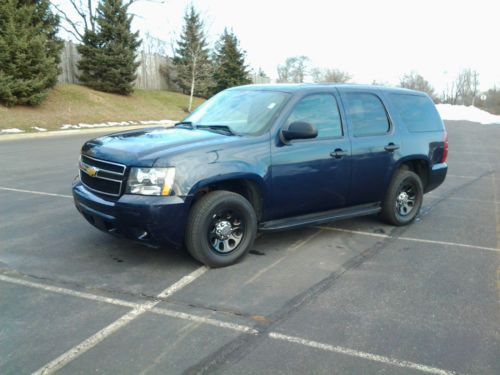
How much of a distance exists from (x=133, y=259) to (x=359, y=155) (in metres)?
2.77

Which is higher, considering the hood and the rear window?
the rear window

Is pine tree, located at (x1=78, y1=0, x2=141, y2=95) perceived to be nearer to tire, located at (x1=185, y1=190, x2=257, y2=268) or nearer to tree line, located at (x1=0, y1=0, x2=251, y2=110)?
tree line, located at (x1=0, y1=0, x2=251, y2=110)

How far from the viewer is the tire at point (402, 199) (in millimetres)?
6047

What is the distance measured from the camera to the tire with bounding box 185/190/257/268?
4.37m

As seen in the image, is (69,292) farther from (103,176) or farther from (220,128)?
(220,128)

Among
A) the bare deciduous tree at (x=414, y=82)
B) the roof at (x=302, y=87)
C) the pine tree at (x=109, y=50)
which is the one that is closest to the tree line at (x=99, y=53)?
the pine tree at (x=109, y=50)

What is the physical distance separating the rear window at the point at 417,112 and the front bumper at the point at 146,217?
3.43 meters

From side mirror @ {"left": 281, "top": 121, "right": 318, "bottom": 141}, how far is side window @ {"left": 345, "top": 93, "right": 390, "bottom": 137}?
3.13ft

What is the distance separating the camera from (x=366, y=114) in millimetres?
5734

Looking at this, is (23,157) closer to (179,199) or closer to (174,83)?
(179,199)

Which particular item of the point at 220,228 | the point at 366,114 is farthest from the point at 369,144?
the point at 220,228

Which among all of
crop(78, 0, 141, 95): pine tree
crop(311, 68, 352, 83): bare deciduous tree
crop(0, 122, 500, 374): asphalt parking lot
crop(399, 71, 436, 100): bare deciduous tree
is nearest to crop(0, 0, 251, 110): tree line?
crop(78, 0, 141, 95): pine tree

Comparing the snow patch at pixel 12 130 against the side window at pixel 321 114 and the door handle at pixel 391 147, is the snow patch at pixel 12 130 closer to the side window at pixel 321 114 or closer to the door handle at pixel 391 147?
the side window at pixel 321 114

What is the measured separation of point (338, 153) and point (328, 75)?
262 ft
